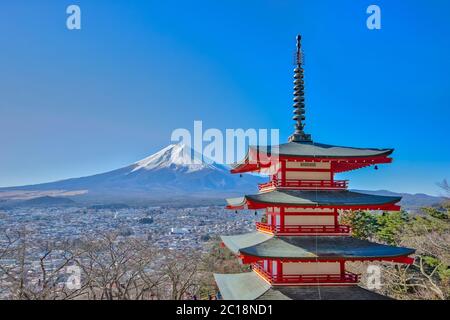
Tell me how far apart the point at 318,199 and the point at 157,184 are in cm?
7832

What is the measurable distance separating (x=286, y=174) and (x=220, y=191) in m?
74.5

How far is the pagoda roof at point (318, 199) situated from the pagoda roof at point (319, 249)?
1233mm

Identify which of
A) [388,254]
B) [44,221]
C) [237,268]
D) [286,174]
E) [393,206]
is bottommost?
[237,268]

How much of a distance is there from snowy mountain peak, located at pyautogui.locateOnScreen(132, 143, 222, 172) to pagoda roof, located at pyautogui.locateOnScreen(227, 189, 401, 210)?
78584 millimetres

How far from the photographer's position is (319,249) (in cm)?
1139

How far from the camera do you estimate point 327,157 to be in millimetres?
12000

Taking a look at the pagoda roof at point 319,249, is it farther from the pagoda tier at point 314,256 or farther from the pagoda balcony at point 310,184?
the pagoda balcony at point 310,184

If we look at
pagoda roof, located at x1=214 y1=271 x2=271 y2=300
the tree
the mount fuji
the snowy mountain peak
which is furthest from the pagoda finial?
the snowy mountain peak

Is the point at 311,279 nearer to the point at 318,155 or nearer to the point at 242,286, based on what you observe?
the point at 242,286

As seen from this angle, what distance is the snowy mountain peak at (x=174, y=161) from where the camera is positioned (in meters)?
93.9

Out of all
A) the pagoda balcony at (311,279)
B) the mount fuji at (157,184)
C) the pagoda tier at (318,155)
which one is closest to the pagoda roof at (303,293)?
the pagoda balcony at (311,279)

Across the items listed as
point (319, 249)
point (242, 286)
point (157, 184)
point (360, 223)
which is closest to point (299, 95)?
point (319, 249)
